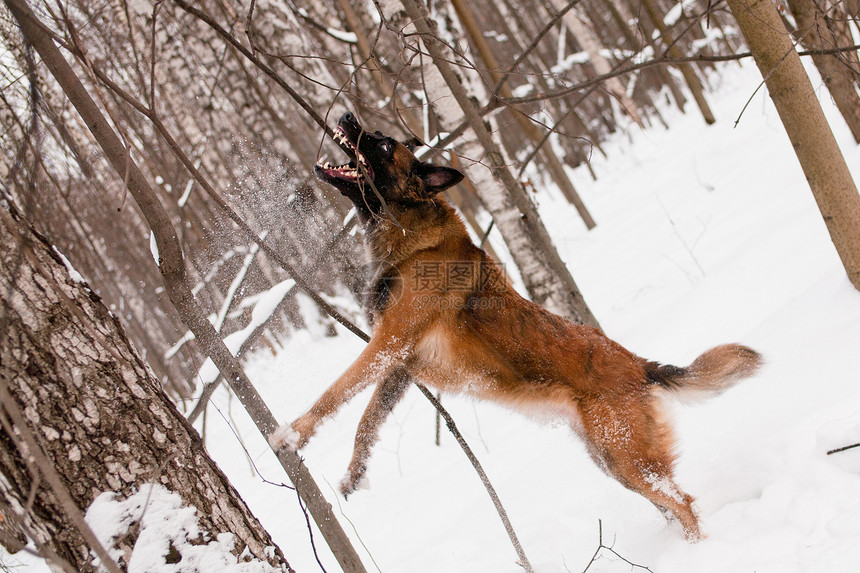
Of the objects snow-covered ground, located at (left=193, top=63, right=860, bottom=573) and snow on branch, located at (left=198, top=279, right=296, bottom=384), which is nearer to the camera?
snow-covered ground, located at (left=193, top=63, right=860, bottom=573)

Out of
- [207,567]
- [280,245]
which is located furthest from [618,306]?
[207,567]

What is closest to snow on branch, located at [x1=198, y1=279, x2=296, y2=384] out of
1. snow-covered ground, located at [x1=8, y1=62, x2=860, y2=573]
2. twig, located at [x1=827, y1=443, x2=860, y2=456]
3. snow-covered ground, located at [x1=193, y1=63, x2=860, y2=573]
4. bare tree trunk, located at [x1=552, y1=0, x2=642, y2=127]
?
snow-covered ground, located at [x1=193, y1=63, x2=860, y2=573]

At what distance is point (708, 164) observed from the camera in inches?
430

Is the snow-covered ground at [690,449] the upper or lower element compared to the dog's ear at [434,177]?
lower

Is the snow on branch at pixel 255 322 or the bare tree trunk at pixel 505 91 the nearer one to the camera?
the snow on branch at pixel 255 322

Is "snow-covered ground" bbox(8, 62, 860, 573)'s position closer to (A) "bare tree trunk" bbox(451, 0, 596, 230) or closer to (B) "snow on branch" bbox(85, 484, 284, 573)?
(B) "snow on branch" bbox(85, 484, 284, 573)

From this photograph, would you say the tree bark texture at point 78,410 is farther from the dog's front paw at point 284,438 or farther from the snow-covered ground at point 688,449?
the dog's front paw at point 284,438

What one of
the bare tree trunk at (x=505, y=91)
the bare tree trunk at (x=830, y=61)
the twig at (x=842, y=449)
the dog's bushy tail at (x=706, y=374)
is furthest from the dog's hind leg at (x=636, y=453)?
the bare tree trunk at (x=505, y=91)

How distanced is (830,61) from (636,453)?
4345 millimetres

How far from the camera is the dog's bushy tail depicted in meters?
3.05

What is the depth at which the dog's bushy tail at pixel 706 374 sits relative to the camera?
305 centimetres

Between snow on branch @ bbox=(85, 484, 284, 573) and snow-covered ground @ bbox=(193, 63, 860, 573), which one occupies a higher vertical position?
snow on branch @ bbox=(85, 484, 284, 573)

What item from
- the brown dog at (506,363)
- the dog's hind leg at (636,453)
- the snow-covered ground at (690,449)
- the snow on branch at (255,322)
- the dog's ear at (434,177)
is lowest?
the snow-covered ground at (690,449)

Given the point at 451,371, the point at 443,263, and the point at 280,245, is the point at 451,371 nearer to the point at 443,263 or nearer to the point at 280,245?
the point at 443,263
